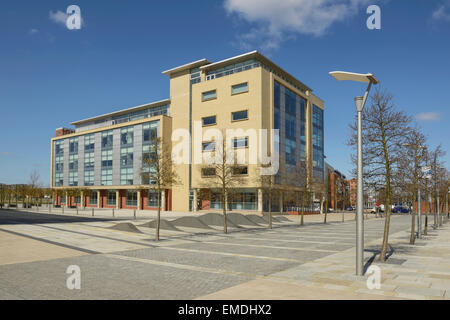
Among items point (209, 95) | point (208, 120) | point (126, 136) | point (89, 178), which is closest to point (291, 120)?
point (208, 120)

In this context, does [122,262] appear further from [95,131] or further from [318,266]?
[95,131]

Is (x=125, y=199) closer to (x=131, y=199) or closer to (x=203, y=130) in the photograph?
(x=131, y=199)

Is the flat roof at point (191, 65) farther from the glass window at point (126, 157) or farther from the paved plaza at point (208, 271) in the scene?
the paved plaza at point (208, 271)

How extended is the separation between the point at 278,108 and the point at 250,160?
34.4 ft

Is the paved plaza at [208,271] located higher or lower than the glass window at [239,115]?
lower

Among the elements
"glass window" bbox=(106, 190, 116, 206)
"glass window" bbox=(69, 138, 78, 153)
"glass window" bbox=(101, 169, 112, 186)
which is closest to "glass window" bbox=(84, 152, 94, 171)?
"glass window" bbox=(101, 169, 112, 186)

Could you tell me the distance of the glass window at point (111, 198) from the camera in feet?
219

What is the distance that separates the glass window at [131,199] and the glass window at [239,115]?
2450 centimetres

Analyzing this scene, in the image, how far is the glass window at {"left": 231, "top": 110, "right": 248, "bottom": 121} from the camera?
49484 millimetres

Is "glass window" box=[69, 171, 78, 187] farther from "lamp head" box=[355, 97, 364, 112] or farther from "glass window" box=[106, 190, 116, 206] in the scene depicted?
"lamp head" box=[355, 97, 364, 112]
